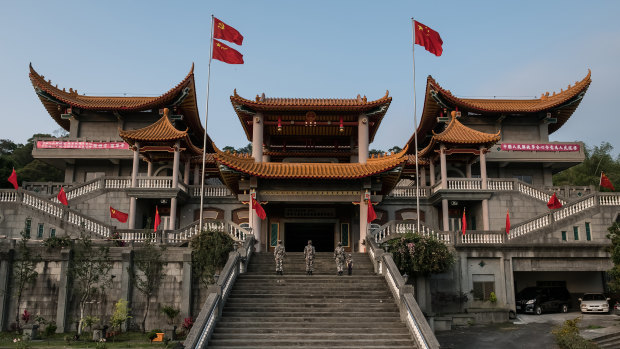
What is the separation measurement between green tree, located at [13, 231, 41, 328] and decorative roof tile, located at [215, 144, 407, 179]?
8237 mm

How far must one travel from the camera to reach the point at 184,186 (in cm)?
2911

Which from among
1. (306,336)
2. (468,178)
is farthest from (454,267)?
(306,336)

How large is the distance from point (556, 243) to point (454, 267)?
186 inches

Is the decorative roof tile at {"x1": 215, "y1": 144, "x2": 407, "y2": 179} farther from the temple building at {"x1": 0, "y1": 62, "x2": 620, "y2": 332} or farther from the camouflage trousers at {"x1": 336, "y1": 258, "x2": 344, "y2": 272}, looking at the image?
the camouflage trousers at {"x1": 336, "y1": 258, "x2": 344, "y2": 272}

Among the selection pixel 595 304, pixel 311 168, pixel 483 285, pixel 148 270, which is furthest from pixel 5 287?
pixel 595 304

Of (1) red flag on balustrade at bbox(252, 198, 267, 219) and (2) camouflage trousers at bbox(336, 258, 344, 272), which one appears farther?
(1) red flag on balustrade at bbox(252, 198, 267, 219)

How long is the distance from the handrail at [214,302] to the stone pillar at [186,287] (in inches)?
80.9

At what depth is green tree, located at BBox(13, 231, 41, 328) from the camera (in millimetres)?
18203

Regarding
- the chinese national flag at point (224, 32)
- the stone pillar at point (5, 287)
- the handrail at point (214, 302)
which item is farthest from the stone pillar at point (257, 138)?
the stone pillar at point (5, 287)

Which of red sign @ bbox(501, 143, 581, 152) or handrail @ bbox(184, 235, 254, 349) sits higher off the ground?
red sign @ bbox(501, 143, 581, 152)

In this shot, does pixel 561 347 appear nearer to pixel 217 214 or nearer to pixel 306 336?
pixel 306 336

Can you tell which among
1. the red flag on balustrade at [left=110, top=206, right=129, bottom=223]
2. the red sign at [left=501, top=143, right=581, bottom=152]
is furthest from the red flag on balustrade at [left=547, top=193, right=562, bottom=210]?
the red flag on balustrade at [left=110, top=206, right=129, bottom=223]

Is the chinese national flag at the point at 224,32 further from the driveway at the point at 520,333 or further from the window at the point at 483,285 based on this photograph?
the driveway at the point at 520,333

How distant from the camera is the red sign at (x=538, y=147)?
33.4 metres
